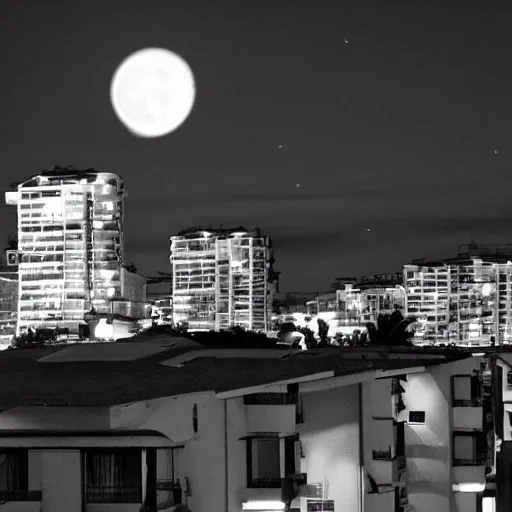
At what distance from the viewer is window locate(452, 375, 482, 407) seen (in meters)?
20.5

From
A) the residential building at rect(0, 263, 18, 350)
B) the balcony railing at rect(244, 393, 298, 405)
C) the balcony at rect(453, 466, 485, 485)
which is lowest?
the balcony at rect(453, 466, 485, 485)

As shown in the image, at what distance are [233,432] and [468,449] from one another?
949 cm

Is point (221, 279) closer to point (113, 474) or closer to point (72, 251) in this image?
point (72, 251)

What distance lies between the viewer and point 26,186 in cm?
13050

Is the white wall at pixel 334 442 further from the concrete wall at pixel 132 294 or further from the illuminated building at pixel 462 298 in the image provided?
the illuminated building at pixel 462 298

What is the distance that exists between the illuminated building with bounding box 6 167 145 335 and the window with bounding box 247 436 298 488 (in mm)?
112557

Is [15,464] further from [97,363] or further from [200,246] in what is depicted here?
[200,246]

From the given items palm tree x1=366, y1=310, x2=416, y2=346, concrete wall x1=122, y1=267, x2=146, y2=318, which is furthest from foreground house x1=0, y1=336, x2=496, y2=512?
concrete wall x1=122, y1=267, x2=146, y2=318

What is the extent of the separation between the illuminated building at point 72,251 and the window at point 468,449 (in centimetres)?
10486

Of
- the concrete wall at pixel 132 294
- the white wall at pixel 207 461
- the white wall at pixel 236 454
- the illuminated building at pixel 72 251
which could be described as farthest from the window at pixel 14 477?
the concrete wall at pixel 132 294

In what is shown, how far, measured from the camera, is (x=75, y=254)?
4968 inches

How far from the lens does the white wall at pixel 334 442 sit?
15688mm

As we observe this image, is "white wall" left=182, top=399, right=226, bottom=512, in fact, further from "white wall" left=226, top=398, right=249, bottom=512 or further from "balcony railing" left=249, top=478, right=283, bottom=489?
"balcony railing" left=249, top=478, right=283, bottom=489

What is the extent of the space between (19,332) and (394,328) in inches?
3117
